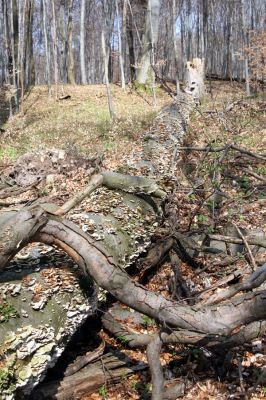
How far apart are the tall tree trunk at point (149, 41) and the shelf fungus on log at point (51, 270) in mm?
16663

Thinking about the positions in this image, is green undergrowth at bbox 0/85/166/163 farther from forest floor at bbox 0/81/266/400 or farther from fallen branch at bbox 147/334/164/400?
fallen branch at bbox 147/334/164/400

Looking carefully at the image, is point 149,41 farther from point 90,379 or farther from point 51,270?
point 90,379

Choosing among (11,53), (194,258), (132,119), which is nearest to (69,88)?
(11,53)

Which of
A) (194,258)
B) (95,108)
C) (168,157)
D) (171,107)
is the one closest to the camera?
(194,258)

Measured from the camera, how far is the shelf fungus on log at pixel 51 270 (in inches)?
117

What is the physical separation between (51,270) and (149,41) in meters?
→ 19.1

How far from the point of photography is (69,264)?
3717 millimetres

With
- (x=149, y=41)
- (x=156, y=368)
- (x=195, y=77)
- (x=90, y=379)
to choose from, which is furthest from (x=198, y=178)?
(x=149, y=41)

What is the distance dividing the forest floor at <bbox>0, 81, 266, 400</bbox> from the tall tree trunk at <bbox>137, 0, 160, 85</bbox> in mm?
1250

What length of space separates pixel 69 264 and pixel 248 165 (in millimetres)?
6015

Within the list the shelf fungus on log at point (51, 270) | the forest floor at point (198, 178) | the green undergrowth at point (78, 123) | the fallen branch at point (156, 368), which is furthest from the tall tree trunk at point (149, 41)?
the fallen branch at point (156, 368)

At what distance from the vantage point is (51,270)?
3.56m

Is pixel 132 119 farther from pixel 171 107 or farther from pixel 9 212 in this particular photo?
pixel 9 212

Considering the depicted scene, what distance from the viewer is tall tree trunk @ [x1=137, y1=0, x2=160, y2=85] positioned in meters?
→ 20.1
